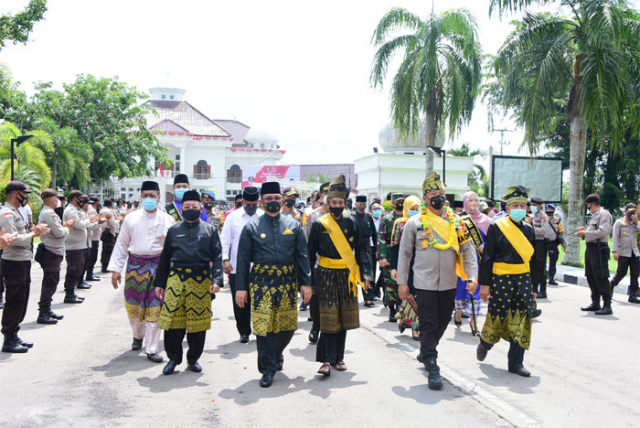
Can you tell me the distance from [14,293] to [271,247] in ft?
11.3

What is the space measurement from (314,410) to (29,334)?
4.98 meters

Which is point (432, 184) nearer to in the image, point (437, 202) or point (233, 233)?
point (437, 202)

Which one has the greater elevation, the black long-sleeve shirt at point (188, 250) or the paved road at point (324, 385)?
the black long-sleeve shirt at point (188, 250)

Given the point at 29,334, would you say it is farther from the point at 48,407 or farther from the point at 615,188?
the point at 615,188

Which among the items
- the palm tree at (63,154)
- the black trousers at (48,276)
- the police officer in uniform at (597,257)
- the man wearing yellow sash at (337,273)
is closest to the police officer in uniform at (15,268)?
the black trousers at (48,276)

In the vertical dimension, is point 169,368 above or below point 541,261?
below

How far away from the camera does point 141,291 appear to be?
22.9 feet

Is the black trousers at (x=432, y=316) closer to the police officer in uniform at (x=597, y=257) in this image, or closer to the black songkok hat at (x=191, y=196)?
the black songkok hat at (x=191, y=196)

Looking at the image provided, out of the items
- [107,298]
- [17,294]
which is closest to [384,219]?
[17,294]

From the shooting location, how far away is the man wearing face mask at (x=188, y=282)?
622 centimetres

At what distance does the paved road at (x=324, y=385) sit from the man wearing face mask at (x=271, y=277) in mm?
432

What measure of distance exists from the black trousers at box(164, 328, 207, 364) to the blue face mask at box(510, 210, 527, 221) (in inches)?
141

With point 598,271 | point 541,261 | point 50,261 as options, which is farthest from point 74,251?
point 598,271

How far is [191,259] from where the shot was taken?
20.6 feet
